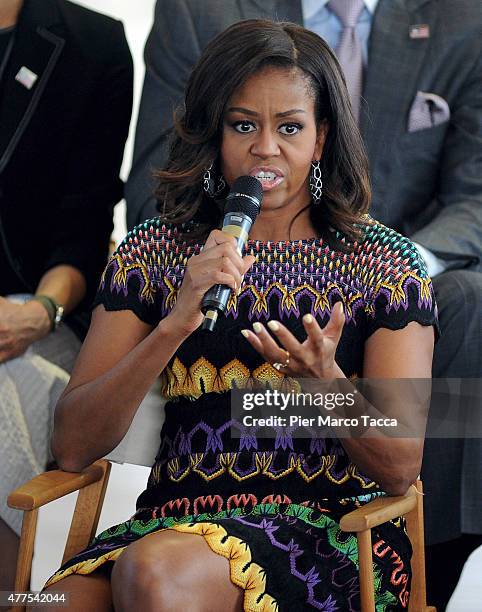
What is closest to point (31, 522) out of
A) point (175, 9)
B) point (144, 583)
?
point (144, 583)

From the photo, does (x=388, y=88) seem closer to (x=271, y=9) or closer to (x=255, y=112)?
(x=271, y=9)

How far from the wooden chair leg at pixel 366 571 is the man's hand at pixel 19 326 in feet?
3.47

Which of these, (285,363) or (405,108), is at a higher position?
(405,108)

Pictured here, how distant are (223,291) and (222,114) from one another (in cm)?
51

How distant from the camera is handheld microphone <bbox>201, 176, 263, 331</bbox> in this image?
1664 mm

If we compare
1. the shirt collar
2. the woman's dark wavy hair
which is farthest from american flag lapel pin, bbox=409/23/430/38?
the woman's dark wavy hair

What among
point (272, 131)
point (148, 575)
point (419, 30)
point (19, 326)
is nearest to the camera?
point (148, 575)

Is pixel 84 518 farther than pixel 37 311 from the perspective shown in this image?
No

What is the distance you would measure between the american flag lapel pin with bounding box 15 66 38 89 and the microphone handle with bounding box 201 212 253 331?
1.17 meters

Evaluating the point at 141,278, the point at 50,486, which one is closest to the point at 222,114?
the point at 141,278

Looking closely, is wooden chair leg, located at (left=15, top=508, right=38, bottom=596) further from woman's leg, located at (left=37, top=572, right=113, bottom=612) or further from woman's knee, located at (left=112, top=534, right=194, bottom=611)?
woman's knee, located at (left=112, top=534, right=194, bottom=611)

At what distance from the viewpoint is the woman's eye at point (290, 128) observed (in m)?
2.05

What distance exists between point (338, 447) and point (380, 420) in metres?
0.16

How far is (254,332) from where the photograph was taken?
1.96 m
